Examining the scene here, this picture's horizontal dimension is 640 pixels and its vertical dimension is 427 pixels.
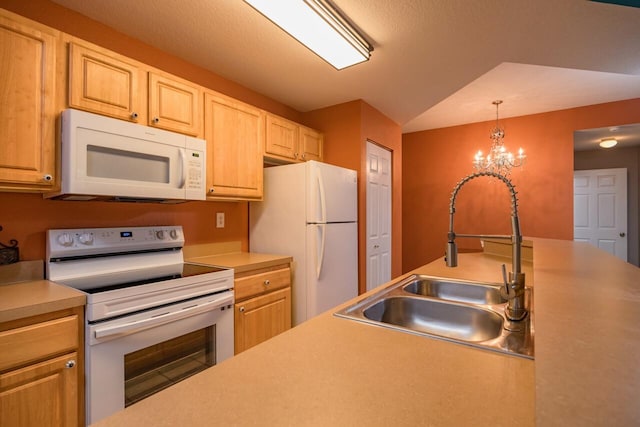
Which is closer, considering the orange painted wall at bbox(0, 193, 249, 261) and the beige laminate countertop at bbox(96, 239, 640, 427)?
the beige laminate countertop at bbox(96, 239, 640, 427)

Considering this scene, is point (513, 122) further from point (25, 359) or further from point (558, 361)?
point (25, 359)

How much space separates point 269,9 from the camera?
5.28ft

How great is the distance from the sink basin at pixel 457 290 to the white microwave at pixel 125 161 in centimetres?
143

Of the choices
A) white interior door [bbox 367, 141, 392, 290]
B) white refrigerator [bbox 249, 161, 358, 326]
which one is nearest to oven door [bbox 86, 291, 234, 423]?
white refrigerator [bbox 249, 161, 358, 326]

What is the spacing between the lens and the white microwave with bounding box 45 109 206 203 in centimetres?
147

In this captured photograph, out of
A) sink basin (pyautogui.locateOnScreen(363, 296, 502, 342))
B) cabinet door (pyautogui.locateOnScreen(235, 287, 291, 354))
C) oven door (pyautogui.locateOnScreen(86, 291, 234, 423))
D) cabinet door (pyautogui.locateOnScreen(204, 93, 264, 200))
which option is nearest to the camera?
sink basin (pyautogui.locateOnScreen(363, 296, 502, 342))

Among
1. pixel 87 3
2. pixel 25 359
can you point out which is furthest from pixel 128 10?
pixel 25 359

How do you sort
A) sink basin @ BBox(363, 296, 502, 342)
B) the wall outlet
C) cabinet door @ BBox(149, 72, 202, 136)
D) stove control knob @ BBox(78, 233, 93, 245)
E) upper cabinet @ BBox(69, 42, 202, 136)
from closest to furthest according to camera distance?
sink basin @ BBox(363, 296, 502, 342), upper cabinet @ BBox(69, 42, 202, 136), stove control knob @ BBox(78, 233, 93, 245), cabinet door @ BBox(149, 72, 202, 136), the wall outlet

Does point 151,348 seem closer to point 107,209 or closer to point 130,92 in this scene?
point 107,209

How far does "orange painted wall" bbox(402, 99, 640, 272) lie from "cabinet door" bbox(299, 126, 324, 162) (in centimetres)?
239

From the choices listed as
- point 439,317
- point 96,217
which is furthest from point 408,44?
point 96,217

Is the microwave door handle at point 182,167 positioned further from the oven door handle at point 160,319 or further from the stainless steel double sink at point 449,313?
the stainless steel double sink at point 449,313

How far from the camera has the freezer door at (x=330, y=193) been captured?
2.40m

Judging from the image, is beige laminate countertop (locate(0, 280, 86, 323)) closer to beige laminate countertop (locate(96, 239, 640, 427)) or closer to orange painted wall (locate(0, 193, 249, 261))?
orange painted wall (locate(0, 193, 249, 261))
